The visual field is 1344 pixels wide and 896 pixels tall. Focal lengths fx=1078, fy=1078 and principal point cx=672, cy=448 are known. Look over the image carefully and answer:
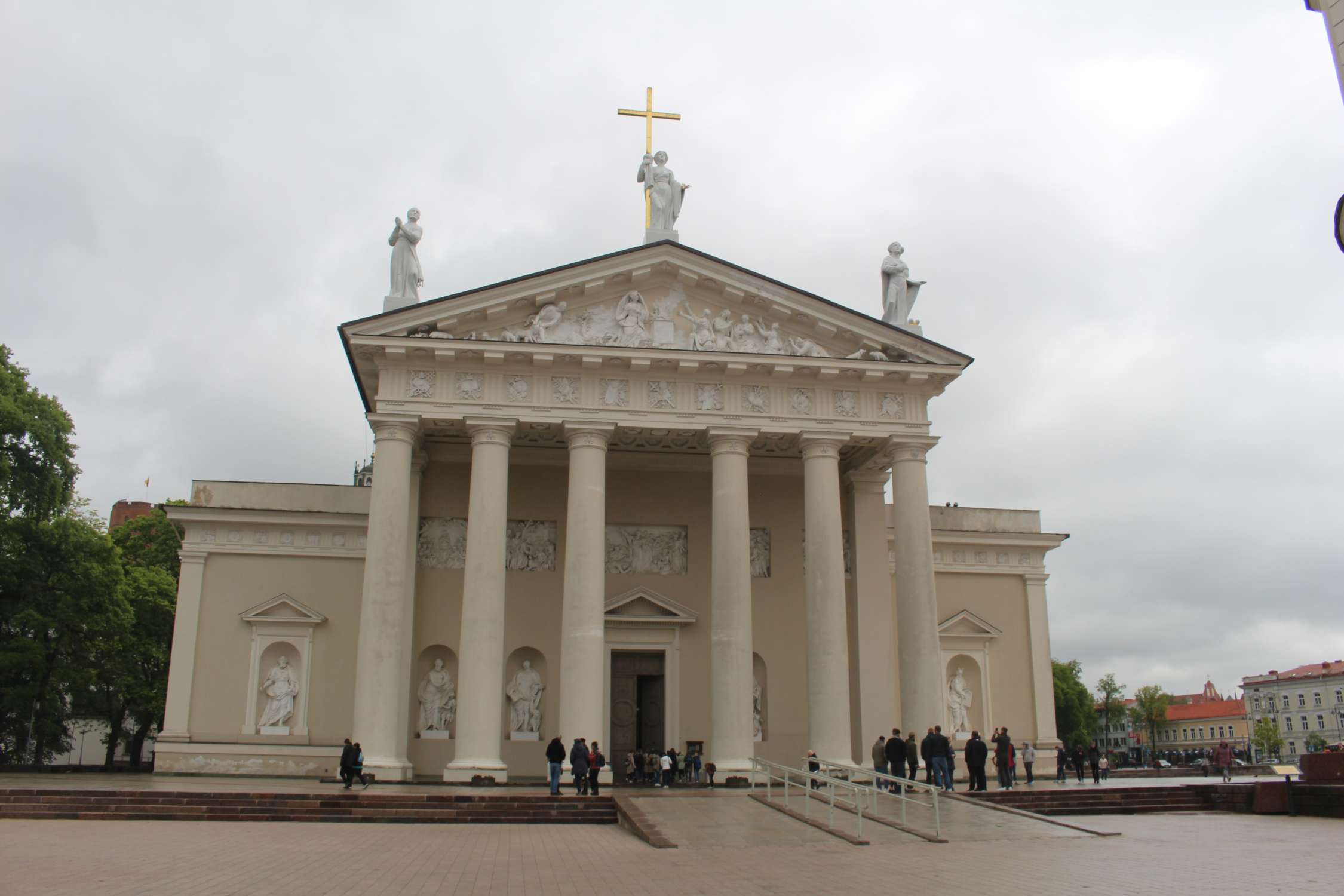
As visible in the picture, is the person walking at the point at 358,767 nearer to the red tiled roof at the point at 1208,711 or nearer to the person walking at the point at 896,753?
the person walking at the point at 896,753

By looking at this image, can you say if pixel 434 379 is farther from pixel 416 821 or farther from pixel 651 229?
pixel 416 821

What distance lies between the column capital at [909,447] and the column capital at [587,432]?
651cm

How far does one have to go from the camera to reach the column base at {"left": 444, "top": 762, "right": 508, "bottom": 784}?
21.8 m

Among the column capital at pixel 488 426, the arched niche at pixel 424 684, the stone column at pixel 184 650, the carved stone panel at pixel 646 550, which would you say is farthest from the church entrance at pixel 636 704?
the stone column at pixel 184 650

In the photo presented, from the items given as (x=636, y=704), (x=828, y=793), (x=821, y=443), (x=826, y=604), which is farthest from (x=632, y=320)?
(x=828, y=793)

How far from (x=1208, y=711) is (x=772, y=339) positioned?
11279cm

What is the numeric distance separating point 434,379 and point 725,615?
326 inches

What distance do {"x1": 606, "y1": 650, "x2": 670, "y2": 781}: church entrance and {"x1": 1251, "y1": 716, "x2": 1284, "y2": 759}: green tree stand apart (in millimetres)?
71640

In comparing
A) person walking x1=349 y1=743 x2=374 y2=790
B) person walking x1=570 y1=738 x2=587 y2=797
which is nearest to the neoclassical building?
person walking x1=349 y1=743 x2=374 y2=790

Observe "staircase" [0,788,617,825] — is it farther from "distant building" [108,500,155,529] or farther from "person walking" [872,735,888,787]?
"distant building" [108,500,155,529]

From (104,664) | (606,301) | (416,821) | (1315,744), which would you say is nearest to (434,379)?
(606,301)

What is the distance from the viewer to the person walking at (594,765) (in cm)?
1977

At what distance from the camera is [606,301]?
25.1 metres

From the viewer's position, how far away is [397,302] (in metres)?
24.9
